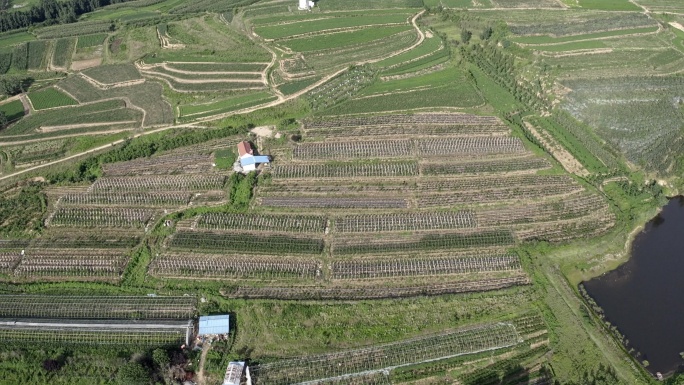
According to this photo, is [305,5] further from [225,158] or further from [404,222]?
[404,222]

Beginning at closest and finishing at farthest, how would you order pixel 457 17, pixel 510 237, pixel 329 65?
1. pixel 510 237
2. pixel 329 65
3. pixel 457 17

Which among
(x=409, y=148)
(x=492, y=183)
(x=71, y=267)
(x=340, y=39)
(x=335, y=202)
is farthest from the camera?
(x=340, y=39)

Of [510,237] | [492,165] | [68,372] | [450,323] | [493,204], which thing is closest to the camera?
[68,372]

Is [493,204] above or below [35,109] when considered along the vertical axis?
below

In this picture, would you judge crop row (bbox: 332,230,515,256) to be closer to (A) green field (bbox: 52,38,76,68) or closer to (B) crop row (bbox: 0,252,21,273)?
(B) crop row (bbox: 0,252,21,273)

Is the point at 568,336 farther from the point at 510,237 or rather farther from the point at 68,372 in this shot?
the point at 68,372

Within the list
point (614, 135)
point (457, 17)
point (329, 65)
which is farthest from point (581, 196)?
point (457, 17)

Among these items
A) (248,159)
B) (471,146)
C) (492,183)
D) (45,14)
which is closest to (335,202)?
(248,159)

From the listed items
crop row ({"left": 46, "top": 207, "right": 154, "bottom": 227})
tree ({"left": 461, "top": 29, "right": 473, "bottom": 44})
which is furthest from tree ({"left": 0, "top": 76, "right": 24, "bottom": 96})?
tree ({"left": 461, "top": 29, "right": 473, "bottom": 44})
